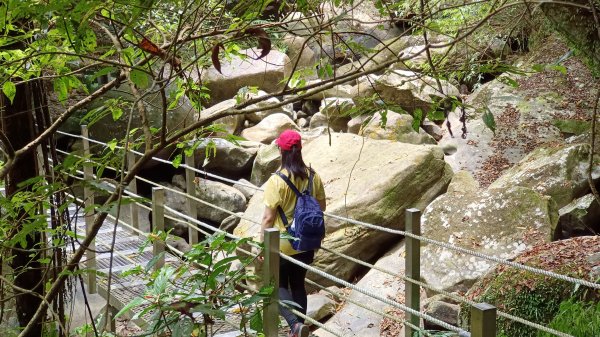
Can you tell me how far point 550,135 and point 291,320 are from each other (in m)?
6.05

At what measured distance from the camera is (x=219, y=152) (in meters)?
9.67

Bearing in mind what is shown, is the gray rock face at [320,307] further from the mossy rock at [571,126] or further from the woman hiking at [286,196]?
the mossy rock at [571,126]

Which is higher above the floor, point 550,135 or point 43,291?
point 43,291

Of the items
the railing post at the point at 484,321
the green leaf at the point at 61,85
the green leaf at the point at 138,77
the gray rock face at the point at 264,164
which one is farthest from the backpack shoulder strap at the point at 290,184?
the gray rock face at the point at 264,164

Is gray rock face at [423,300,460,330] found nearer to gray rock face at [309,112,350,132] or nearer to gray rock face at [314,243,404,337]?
gray rock face at [314,243,404,337]

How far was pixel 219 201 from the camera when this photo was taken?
8688mm

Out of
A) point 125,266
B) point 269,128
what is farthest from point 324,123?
point 125,266

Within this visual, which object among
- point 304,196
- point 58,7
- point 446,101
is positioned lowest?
point 304,196

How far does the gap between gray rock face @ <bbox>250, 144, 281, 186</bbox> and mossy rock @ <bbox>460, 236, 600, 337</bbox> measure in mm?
4974

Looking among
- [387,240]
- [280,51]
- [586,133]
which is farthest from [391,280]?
[280,51]

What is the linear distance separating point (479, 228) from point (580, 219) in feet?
3.38

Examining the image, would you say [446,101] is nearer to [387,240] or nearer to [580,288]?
[580,288]

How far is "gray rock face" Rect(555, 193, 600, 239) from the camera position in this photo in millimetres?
5879

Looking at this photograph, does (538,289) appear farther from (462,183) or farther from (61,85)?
(462,183)
